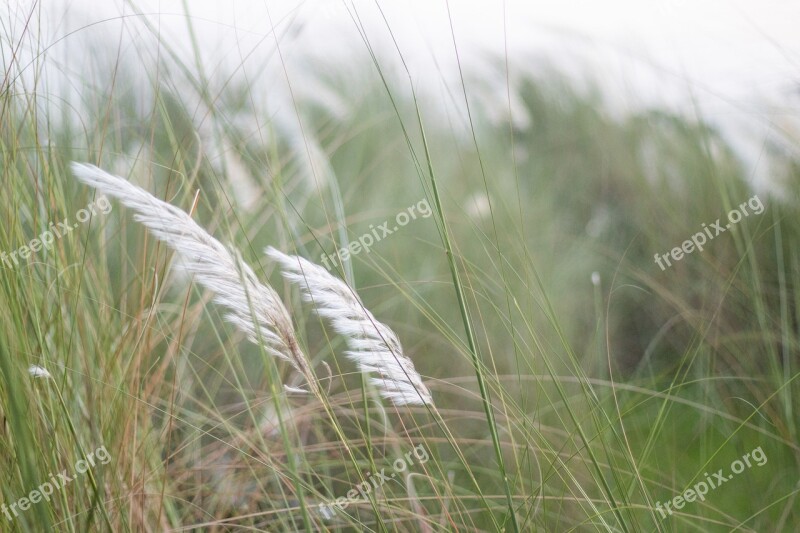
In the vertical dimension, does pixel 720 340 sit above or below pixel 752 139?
below

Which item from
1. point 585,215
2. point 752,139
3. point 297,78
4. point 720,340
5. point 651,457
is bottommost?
point 651,457

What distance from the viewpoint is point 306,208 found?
1.38 m

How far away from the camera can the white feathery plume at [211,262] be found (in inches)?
22.8

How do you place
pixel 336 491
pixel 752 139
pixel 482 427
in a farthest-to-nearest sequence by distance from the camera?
pixel 752 139 < pixel 482 427 < pixel 336 491

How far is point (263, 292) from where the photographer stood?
61 cm

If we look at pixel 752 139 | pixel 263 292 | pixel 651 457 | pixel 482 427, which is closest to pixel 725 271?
pixel 752 139

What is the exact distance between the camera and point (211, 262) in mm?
607

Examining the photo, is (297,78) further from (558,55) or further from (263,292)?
(263,292)

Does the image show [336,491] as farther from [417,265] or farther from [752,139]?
[752,139]

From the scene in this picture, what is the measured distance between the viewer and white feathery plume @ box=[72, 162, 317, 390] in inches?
22.8

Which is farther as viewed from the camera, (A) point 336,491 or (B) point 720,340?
(B) point 720,340

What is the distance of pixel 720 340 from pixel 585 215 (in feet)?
1.37

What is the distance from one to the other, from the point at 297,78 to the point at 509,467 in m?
0.81

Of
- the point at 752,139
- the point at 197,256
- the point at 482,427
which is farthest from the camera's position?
the point at 752,139
